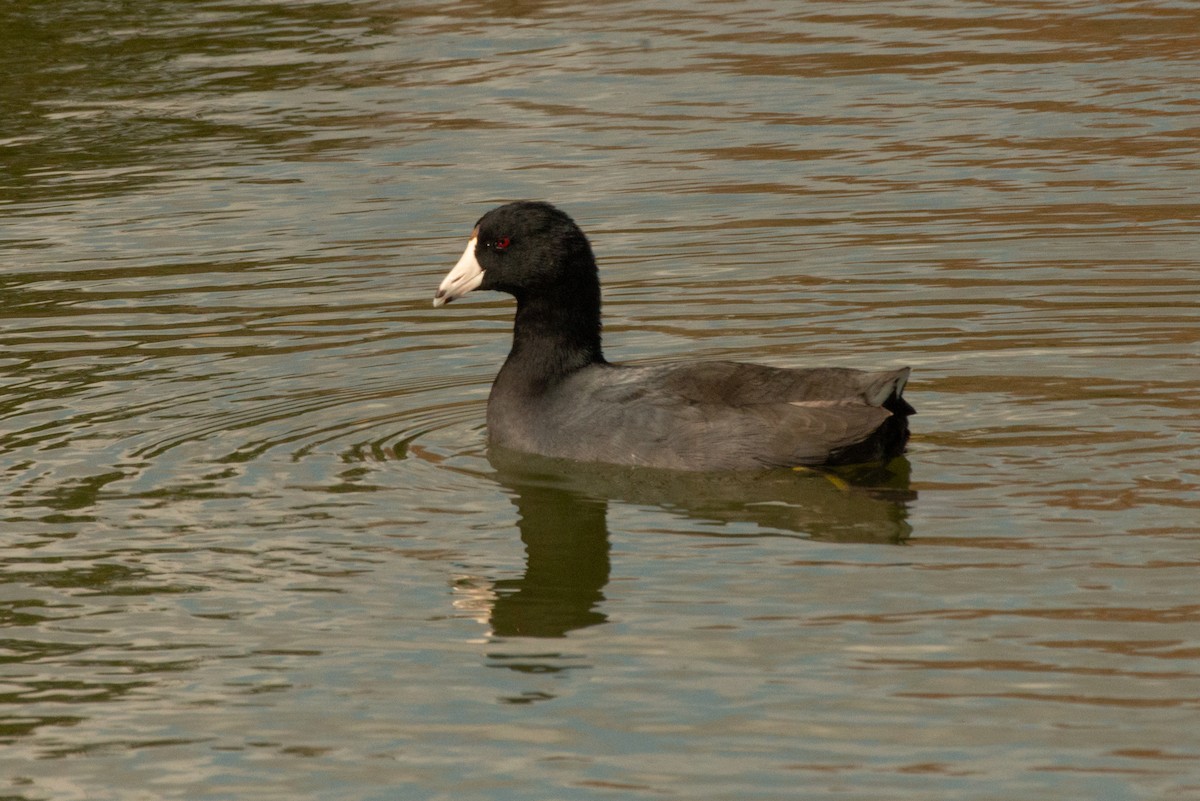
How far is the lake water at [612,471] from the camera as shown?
19.9 feet

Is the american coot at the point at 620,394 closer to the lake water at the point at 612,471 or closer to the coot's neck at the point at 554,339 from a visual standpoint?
the coot's neck at the point at 554,339

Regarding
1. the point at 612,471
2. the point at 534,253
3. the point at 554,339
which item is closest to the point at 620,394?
the point at 612,471

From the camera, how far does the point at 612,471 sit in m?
8.83

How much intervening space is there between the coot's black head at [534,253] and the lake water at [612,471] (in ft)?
2.69

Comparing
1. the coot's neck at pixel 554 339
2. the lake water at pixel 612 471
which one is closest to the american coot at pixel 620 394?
the coot's neck at pixel 554 339

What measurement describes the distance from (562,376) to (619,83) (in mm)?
9140

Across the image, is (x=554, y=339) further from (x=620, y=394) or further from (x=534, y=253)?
(x=620, y=394)

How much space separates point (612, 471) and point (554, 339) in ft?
2.48

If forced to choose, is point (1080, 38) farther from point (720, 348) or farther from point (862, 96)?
point (720, 348)

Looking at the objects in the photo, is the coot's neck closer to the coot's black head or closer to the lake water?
the coot's black head

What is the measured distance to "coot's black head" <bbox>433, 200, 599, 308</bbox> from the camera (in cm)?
925

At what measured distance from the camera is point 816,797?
5.54 meters

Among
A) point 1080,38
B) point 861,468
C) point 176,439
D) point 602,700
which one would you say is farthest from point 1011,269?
point 1080,38

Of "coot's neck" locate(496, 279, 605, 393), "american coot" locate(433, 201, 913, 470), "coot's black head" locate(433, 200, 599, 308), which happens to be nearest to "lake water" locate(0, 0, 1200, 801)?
"american coot" locate(433, 201, 913, 470)
